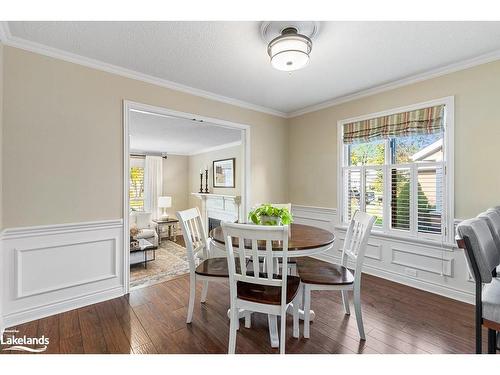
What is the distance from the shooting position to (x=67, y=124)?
89.0 inches

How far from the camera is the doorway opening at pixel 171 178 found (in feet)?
11.1

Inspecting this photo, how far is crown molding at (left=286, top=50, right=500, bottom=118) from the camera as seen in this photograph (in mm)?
2283

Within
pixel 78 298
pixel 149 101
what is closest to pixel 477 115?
pixel 149 101

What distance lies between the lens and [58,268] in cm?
222

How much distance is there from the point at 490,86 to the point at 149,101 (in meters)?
3.44

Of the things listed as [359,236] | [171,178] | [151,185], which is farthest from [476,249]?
[171,178]

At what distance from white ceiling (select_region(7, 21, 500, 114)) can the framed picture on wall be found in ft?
9.49

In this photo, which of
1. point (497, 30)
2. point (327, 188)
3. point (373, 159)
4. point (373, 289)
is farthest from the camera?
point (327, 188)

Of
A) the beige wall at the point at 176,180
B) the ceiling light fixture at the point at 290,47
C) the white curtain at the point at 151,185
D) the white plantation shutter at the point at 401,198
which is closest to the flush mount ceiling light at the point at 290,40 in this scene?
the ceiling light fixture at the point at 290,47

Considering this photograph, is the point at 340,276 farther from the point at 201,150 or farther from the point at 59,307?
the point at 201,150

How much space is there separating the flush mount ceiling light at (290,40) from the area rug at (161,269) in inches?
112

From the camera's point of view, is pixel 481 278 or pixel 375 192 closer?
pixel 481 278

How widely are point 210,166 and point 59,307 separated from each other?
4.73 metres
